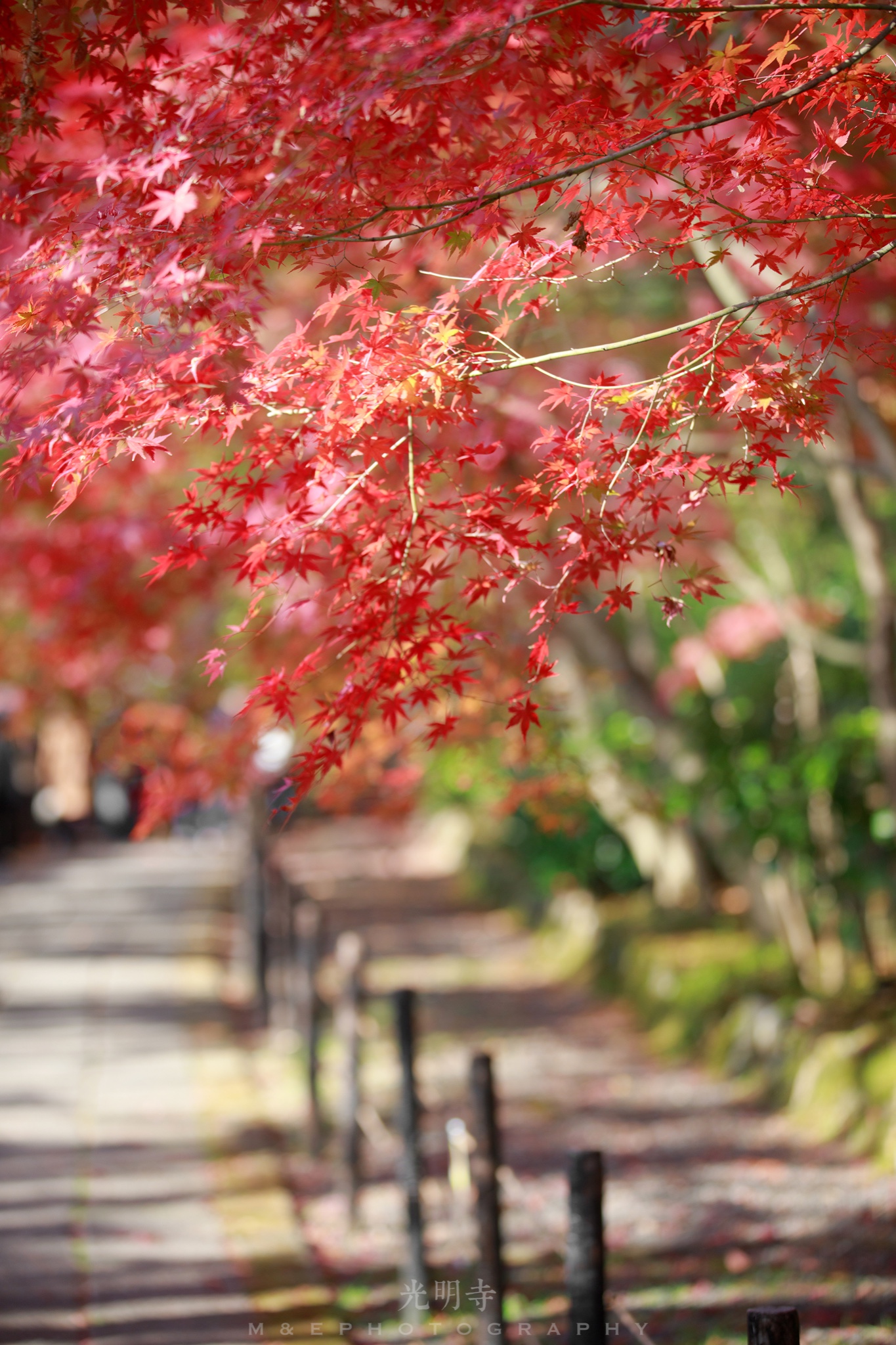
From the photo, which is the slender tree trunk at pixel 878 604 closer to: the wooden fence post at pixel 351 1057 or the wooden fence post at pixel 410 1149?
the wooden fence post at pixel 410 1149

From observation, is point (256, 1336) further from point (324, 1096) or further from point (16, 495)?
point (324, 1096)

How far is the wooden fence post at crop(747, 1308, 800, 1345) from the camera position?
6.99 feet

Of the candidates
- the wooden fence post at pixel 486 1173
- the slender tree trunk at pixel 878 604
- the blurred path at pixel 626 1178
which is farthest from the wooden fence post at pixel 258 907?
the wooden fence post at pixel 486 1173

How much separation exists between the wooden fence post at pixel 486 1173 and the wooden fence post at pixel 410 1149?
2.38 ft

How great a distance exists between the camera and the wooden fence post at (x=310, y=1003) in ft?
21.1

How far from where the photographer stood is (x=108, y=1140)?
251 inches

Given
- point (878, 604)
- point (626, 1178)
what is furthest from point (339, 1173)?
point (878, 604)

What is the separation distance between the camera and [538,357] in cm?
256

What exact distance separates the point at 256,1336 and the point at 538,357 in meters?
3.41

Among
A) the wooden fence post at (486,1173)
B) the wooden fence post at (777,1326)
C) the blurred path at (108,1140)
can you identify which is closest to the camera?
the wooden fence post at (777,1326)

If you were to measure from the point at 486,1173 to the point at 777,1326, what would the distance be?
184 cm

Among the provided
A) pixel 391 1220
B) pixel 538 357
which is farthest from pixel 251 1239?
pixel 538 357

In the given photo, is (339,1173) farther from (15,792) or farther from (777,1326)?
(15,792)

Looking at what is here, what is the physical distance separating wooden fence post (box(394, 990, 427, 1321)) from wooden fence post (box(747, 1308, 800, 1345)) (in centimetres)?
263
